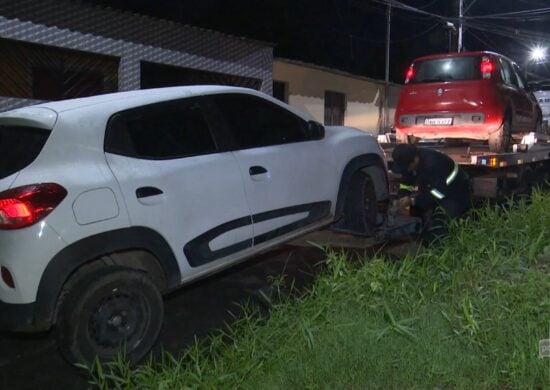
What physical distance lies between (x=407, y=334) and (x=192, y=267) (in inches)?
56.5

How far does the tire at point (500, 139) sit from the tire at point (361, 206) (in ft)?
9.86

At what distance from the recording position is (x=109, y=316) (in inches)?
120

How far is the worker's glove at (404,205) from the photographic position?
586cm

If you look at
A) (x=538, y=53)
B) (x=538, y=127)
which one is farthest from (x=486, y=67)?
(x=538, y=53)

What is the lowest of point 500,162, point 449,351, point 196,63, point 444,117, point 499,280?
point 449,351

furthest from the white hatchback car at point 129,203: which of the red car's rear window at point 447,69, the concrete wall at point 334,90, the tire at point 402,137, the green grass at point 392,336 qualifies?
the concrete wall at point 334,90

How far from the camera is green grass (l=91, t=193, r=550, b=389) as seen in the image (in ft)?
8.55

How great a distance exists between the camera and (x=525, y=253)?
153 inches

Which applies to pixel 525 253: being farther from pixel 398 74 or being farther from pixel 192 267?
pixel 398 74

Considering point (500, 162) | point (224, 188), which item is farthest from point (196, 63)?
point (224, 188)

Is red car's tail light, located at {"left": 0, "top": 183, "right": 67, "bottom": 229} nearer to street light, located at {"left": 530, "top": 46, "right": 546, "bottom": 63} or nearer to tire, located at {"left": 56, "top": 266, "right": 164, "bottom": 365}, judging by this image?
tire, located at {"left": 56, "top": 266, "right": 164, "bottom": 365}

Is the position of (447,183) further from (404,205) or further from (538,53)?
(538,53)

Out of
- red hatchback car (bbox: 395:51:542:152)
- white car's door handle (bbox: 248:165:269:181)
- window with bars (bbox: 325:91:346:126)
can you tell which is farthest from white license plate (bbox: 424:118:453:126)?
window with bars (bbox: 325:91:346:126)

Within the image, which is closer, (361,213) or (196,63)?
(361,213)
